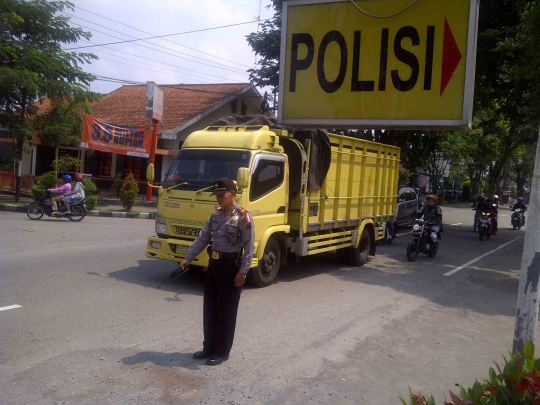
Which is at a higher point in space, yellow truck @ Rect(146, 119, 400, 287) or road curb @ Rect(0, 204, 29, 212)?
yellow truck @ Rect(146, 119, 400, 287)

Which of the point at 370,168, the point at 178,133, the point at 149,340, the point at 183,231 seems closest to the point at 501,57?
the point at 370,168

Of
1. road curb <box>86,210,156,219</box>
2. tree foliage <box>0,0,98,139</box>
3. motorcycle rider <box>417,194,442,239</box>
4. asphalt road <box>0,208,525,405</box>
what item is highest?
tree foliage <box>0,0,98,139</box>

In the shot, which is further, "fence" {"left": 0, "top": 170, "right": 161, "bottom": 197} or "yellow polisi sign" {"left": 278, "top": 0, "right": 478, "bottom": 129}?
"fence" {"left": 0, "top": 170, "right": 161, "bottom": 197}

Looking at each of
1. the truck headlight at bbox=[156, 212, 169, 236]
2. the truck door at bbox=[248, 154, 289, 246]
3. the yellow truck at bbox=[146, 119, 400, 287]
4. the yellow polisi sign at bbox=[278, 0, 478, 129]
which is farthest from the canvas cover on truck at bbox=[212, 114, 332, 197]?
the yellow polisi sign at bbox=[278, 0, 478, 129]

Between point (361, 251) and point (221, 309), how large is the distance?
7397mm

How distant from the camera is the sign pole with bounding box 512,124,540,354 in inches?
150

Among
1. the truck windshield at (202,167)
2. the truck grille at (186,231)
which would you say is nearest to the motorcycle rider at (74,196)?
the truck windshield at (202,167)

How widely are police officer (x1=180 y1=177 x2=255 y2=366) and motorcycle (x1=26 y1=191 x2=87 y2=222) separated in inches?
493

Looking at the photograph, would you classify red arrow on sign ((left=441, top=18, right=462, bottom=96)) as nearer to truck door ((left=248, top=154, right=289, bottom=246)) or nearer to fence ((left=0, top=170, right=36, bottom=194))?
truck door ((left=248, top=154, right=289, bottom=246))

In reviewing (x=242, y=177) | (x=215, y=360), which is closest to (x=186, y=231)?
(x=242, y=177)

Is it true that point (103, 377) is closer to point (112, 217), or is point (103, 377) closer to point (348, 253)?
point (348, 253)

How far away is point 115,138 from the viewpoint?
22.2m

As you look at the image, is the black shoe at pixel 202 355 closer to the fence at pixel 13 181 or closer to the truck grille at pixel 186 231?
the truck grille at pixel 186 231

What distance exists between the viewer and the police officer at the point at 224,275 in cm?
523
